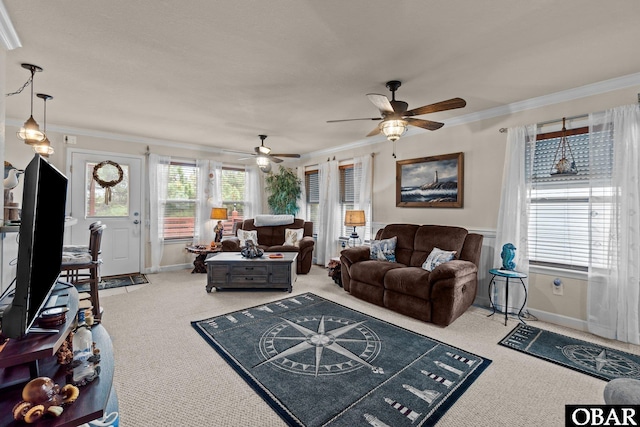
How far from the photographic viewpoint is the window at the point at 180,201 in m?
5.77

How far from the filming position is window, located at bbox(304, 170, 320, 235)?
6.65 meters

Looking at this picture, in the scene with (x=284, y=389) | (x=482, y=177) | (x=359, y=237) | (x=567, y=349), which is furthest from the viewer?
(x=359, y=237)

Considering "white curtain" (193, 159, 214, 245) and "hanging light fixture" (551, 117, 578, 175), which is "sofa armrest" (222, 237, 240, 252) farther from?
"hanging light fixture" (551, 117, 578, 175)

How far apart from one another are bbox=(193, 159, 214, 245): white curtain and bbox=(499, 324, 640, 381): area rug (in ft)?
17.3

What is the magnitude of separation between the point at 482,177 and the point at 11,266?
481 centimetres

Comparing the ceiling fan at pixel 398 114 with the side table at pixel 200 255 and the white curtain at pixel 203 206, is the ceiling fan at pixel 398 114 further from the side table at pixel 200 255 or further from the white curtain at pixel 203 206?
the white curtain at pixel 203 206

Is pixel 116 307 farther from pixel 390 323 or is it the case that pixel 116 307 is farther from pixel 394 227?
pixel 394 227

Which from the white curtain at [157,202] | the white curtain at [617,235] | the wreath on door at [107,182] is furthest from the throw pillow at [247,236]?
the white curtain at [617,235]

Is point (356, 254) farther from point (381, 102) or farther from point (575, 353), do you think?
point (575, 353)

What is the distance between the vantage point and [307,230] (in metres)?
6.02

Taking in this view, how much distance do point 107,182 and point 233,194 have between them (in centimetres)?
228

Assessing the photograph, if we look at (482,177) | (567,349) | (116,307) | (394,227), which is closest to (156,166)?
(116,307)

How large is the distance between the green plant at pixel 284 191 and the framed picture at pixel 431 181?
2.57 metres

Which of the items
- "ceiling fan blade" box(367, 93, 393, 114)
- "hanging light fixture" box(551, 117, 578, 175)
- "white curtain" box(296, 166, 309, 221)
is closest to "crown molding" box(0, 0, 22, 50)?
"ceiling fan blade" box(367, 93, 393, 114)
